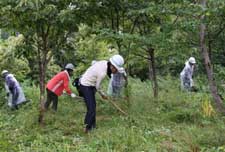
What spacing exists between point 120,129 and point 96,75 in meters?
1.12

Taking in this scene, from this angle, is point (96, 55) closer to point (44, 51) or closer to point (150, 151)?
point (44, 51)

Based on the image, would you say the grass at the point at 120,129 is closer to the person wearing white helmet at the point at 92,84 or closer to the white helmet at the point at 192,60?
the person wearing white helmet at the point at 92,84

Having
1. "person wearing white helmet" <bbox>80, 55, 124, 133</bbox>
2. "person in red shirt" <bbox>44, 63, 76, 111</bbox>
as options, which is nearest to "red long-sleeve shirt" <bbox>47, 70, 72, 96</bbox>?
"person in red shirt" <bbox>44, 63, 76, 111</bbox>

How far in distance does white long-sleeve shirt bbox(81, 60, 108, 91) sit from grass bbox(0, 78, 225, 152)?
0.90 m

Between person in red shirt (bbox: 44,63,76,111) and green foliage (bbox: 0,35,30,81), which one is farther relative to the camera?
green foliage (bbox: 0,35,30,81)

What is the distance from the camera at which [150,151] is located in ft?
20.7

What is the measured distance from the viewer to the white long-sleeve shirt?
26.1 feet

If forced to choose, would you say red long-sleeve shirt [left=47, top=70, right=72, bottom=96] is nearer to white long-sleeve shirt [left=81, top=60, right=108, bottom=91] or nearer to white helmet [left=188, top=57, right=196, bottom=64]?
white long-sleeve shirt [left=81, top=60, right=108, bottom=91]

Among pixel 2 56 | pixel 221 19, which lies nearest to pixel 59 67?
pixel 2 56

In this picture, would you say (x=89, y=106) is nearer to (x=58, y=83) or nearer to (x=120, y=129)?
(x=120, y=129)

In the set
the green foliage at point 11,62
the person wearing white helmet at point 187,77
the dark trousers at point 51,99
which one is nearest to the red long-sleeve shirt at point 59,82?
the dark trousers at point 51,99

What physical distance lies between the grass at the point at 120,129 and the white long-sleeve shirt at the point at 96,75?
904 mm

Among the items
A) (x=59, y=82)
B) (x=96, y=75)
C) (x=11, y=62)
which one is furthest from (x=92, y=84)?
(x=11, y=62)

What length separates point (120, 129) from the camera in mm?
7805
